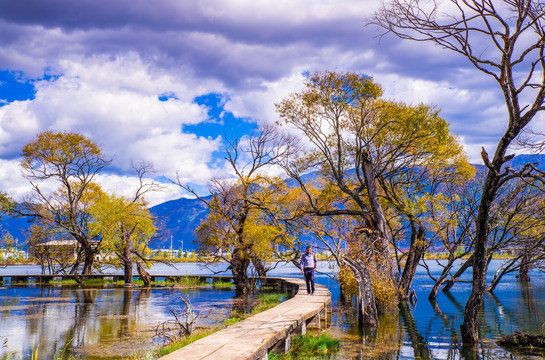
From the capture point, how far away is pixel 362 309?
17141 millimetres

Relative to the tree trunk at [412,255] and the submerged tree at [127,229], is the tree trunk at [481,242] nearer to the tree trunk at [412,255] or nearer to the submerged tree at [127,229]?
the tree trunk at [412,255]

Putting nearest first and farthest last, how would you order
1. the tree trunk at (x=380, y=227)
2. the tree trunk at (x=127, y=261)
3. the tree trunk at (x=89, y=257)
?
the tree trunk at (x=380, y=227), the tree trunk at (x=127, y=261), the tree trunk at (x=89, y=257)

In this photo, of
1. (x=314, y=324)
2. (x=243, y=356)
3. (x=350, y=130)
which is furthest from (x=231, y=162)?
(x=243, y=356)

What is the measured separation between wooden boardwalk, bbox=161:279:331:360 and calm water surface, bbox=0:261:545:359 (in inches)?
61.2

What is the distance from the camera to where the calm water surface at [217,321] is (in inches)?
536

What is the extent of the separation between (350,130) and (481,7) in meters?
16.1

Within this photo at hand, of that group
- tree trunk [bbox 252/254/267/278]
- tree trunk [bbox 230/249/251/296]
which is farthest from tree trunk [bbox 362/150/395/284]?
tree trunk [bbox 252/254/267/278]

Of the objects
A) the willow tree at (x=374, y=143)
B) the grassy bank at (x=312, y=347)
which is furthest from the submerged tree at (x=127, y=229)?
the grassy bank at (x=312, y=347)

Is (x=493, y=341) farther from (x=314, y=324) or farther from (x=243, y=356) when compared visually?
(x=243, y=356)

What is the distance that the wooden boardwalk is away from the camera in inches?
306

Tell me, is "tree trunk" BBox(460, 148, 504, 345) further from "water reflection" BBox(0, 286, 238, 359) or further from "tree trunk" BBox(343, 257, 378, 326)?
"water reflection" BBox(0, 286, 238, 359)

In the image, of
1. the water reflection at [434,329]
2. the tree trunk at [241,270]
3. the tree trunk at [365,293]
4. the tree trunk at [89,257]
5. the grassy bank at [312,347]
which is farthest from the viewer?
the tree trunk at [89,257]

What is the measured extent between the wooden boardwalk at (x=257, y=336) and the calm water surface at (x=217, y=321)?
156 centimetres

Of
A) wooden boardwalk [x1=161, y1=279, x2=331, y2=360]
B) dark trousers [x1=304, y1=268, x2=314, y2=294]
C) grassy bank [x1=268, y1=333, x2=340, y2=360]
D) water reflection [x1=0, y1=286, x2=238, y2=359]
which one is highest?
dark trousers [x1=304, y1=268, x2=314, y2=294]
